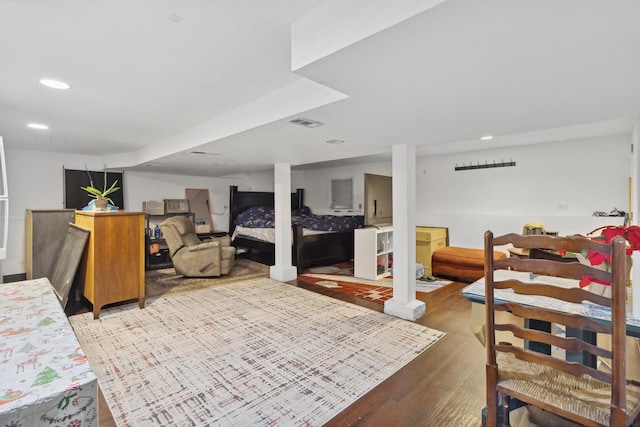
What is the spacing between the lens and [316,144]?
3369mm

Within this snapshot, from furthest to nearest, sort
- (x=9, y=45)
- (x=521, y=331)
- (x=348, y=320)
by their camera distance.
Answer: (x=348, y=320) < (x=9, y=45) < (x=521, y=331)

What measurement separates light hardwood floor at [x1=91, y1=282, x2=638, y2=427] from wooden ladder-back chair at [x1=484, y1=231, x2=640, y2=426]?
53 centimetres

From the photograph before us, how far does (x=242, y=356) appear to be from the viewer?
2465mm

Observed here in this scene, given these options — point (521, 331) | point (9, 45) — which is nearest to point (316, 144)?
point (9, 45)

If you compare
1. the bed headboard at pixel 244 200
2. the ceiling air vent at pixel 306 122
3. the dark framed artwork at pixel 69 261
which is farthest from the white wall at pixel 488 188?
the ceiling air vent at pixel 306 122

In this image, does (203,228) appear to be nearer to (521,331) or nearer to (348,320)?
(348,320)

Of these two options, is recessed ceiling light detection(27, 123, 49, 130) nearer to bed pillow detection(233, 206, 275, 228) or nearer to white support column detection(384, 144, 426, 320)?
bed pillow detection(233, 206, 275, 228)

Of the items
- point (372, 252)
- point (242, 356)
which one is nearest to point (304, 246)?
point (372, 252)

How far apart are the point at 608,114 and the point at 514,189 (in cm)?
313

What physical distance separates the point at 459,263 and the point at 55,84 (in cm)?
502

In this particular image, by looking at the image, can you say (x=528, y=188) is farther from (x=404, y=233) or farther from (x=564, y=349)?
(x=564, y=349)

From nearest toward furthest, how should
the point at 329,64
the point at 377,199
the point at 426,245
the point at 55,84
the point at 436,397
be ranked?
1. the point at 329,64
2. the point at 436,397
3. the point at 55,84
4. the point at 426,245
5. the point at 377,199

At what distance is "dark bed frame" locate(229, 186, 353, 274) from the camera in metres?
5.30

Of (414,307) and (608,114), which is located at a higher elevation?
(608,114)
